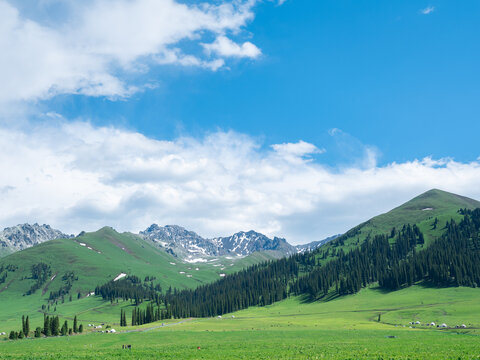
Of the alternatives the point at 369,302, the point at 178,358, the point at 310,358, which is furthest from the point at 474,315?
the point at 178,358

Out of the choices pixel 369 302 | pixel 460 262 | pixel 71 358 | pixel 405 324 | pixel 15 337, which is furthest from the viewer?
pixel 460 262

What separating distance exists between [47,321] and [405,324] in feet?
376

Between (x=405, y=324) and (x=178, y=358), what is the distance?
9426cm

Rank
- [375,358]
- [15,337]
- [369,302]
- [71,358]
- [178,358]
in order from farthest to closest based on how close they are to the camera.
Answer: [369,302] → [15,337] → [71,358] → [178,358] → [375,358]

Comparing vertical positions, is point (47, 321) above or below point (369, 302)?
above

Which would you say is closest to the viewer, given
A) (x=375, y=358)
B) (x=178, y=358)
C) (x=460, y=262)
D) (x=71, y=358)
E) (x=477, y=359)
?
(x=477, y=359)

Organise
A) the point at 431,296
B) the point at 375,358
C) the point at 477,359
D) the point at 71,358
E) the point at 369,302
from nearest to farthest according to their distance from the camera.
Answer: the point at 477,359
the point at 375,358
the point at 71,358
the point at 431,296
the point at 369,302

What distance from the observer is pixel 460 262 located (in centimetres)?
19725

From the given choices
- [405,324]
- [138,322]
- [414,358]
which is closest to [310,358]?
[414,358]

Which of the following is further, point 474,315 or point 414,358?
point 474,315

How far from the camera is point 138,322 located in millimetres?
175125

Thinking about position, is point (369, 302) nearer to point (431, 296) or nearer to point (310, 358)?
point (431, 296)

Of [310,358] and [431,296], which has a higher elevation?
[310,358]

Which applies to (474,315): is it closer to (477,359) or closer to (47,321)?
(477,359)
